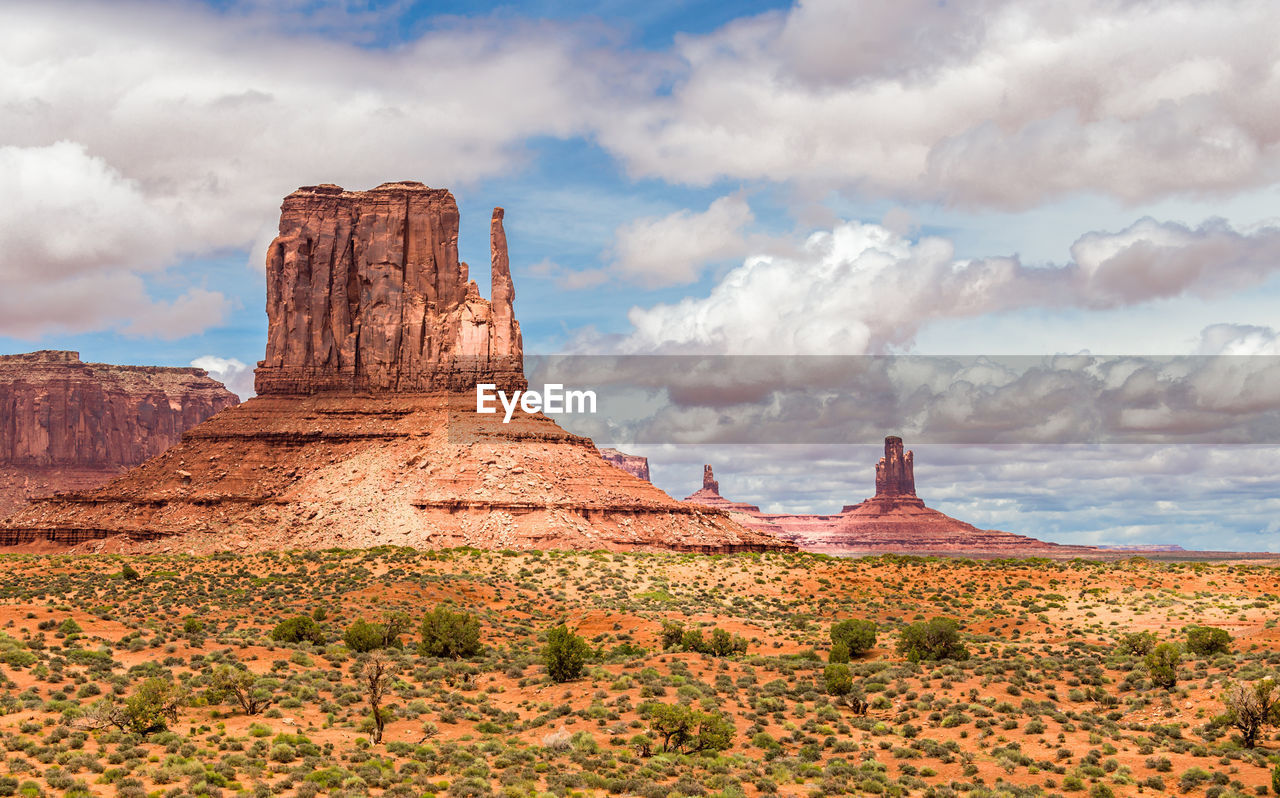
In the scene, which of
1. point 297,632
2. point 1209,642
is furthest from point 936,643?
point 297,632

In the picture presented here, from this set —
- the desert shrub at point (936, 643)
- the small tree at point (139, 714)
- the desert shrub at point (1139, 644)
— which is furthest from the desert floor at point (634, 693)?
the desert shrub at point (1139, 644)

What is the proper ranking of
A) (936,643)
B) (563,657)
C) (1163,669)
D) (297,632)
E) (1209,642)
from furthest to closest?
(297,632), (936,643), (1209,642), (563,657), (1163,669)

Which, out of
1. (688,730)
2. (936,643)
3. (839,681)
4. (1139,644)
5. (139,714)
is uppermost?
(1139,644)

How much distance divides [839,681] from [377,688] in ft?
49.7

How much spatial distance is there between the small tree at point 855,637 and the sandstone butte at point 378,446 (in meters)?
41.8

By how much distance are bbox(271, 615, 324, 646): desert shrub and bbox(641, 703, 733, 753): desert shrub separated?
21.2m

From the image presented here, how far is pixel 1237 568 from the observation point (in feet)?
244

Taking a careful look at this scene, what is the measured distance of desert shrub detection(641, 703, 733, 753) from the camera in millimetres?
32812

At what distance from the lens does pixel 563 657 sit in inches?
1634

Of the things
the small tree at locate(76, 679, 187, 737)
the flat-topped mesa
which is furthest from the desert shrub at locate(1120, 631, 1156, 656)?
the flat-topped mesa

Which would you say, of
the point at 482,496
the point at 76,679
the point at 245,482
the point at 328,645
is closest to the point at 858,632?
the point at 328,645

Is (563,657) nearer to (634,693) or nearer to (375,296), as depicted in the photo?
(634,693)

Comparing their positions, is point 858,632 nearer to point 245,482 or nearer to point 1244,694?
point 1244,694

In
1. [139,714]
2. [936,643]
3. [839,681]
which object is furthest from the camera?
[936,643]
